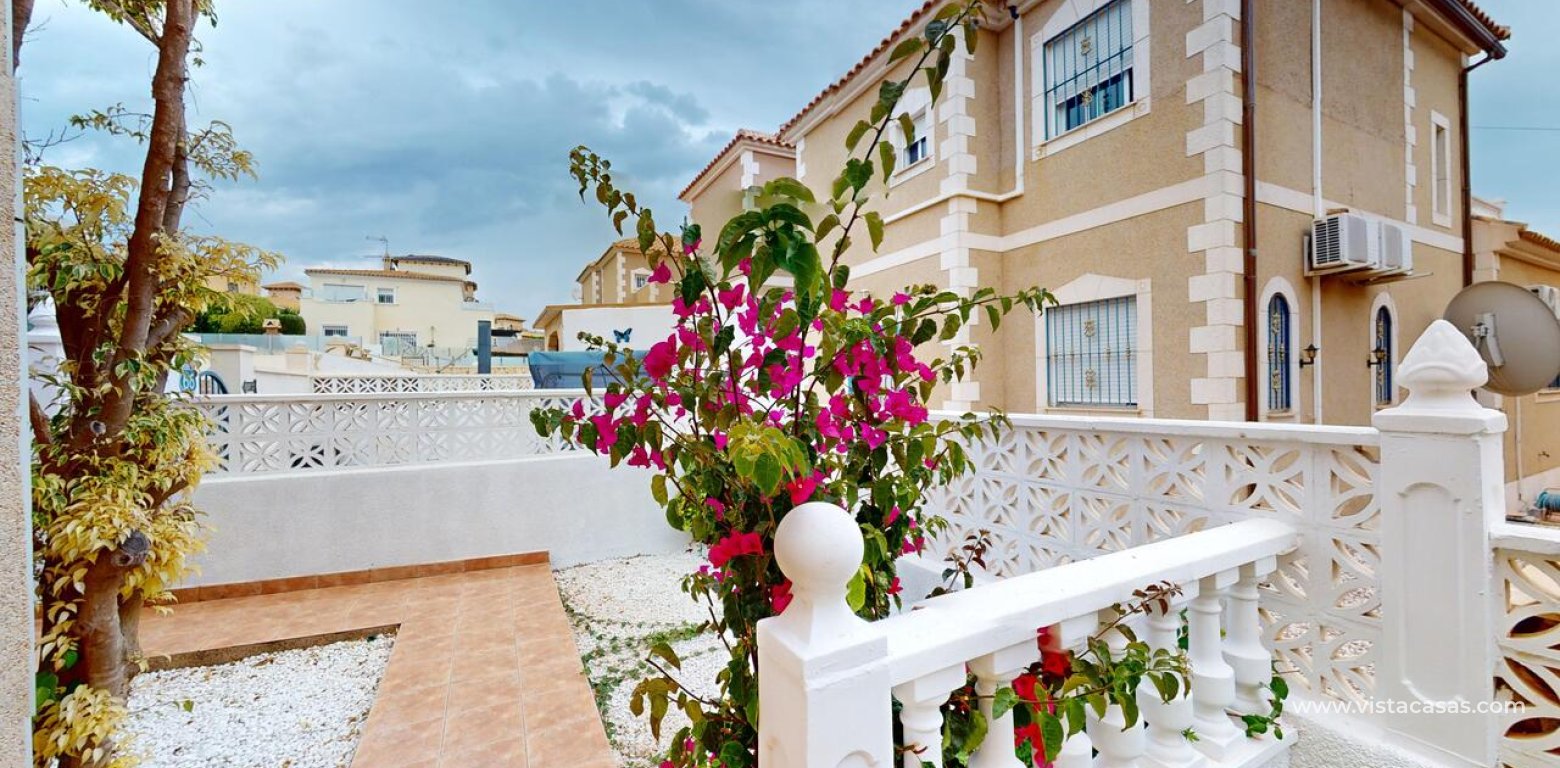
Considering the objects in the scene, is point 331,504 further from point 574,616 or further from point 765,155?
point 765,155

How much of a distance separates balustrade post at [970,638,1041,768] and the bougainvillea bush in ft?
0.10

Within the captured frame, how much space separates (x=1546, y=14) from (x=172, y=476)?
31.5 ft

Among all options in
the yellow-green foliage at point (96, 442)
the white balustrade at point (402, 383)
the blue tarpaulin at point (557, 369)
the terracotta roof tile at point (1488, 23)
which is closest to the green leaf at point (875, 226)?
the yellow-green foliage at point (96, 442)

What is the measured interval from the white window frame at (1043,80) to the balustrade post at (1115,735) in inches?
196

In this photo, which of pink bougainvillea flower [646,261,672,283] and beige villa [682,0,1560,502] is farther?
beige villa [682,0,1560,502]

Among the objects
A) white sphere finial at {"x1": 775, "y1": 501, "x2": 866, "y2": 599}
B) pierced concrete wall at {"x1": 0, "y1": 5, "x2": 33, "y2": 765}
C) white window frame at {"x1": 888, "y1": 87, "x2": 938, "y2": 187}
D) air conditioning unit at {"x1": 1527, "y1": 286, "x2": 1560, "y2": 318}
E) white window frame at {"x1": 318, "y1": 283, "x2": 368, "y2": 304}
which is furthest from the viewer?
white window frame at {"x1": 318, "y1": 283, "x2": 368, "y2": 304}

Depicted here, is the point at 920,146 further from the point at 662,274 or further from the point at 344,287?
the point at 344,287

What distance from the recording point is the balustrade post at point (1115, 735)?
1212 mm

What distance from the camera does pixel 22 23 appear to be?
1.43 meters

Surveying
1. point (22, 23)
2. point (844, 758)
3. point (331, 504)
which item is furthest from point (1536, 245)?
point (331, 504)

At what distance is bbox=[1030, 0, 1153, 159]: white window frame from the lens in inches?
186

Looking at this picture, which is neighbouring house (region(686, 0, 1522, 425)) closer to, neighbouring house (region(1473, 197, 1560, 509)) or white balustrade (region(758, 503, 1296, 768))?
neighbouring house (region(1473, 197, 1560, 509))

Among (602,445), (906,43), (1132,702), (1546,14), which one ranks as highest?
(1546,14)

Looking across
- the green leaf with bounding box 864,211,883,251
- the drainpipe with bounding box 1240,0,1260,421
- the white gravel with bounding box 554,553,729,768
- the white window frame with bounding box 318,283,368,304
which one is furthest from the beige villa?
the white window frame with bounding box 318,283,368,304
